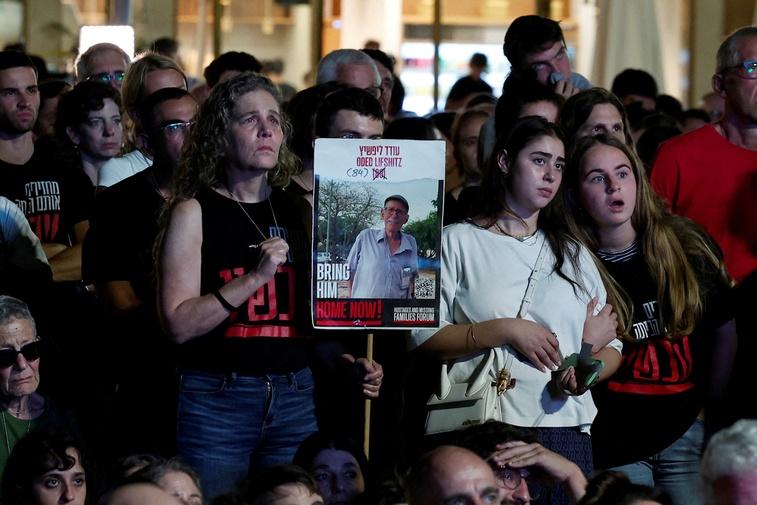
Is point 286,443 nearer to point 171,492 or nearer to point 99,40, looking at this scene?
point 171,492

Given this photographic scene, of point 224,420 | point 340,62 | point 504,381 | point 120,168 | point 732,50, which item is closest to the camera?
point 224,420

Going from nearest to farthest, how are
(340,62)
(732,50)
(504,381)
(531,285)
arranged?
(504,381)
(531,285)
(732,50)
(340,62)

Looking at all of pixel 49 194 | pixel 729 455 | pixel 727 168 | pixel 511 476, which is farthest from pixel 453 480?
pixel 49 194

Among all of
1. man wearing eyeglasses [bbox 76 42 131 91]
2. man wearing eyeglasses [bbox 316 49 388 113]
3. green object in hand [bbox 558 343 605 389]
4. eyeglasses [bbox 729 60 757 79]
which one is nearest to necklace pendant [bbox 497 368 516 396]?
green object in hand [bbox 558 343 605 389]

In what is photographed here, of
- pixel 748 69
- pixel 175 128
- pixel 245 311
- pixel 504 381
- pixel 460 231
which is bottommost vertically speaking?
pixel 504 381

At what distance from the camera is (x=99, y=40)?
9.76 metres

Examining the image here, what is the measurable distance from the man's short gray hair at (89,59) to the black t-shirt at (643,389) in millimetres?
3768

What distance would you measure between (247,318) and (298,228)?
403 mm

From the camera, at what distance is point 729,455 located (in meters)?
3.97

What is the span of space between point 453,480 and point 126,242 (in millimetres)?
1910

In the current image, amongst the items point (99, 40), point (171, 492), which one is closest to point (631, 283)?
point (171, 492)

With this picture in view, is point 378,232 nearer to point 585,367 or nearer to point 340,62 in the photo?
point 585,367

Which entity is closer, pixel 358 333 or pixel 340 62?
pixel 358 333

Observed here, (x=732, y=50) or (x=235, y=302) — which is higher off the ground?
(x=732, y=50)
